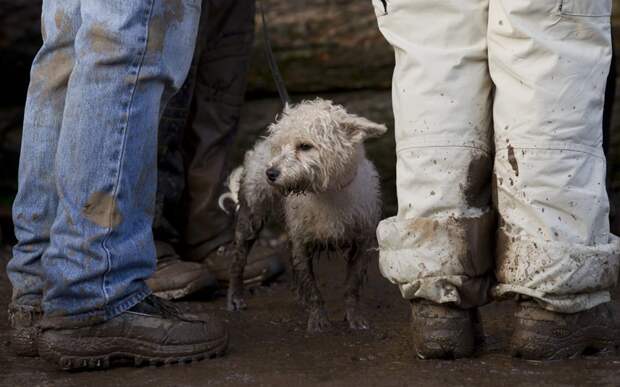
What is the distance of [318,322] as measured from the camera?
450 cm

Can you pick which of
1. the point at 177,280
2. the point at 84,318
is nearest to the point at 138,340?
the point at 84,318

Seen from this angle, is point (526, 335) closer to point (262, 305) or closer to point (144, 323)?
point (144, 323)

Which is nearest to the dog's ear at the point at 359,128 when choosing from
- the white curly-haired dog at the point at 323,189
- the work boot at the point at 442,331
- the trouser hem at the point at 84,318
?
the white curly-haired dog at the point at 323,189

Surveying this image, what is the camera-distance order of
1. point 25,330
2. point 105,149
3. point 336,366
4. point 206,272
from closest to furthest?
point 105,149 → point 336,366 → point 25,330 → point 206,272

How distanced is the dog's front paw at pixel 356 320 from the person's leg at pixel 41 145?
138 cm

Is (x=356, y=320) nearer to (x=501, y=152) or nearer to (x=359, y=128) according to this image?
(x=359, y=128)

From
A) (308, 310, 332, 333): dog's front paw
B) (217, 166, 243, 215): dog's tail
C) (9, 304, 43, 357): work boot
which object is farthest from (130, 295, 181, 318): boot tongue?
(217, 166, 243, 215): dog's tail

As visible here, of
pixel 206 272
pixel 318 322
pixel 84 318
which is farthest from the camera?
pixel 206 272

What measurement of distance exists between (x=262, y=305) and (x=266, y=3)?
229 centimetres

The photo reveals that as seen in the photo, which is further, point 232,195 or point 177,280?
point 232,195

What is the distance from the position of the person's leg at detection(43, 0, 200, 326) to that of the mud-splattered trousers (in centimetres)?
165

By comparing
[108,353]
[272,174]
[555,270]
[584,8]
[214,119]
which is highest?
[584,8]

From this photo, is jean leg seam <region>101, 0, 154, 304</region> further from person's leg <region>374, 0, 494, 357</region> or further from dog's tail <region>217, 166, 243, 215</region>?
dog's tail <region>217, 166, 243, 215</region>

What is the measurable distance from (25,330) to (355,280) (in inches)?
59.7
